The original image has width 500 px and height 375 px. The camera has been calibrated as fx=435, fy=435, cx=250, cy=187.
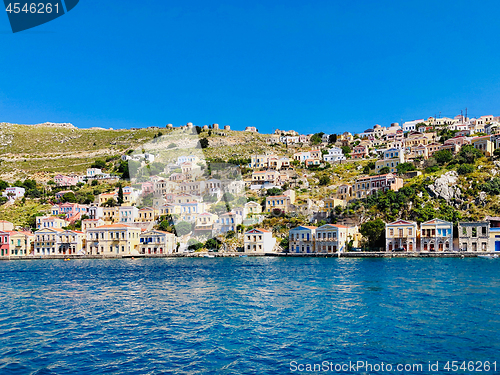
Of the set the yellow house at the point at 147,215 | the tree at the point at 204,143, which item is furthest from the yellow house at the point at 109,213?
the tree at the point at 204,143

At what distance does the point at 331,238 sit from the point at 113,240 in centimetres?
3512

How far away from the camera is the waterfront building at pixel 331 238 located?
62.4 meters

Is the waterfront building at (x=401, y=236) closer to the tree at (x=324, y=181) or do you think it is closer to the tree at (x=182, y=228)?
the tree at (x=324, y=181)

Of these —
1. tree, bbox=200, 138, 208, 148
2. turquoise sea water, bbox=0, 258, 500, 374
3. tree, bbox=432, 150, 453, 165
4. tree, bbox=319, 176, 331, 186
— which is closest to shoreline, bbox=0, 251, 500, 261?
turquoise sea water, bbox=0, 258, 500, 374

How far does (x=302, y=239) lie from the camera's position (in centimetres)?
6494

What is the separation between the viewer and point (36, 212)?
88.3 m

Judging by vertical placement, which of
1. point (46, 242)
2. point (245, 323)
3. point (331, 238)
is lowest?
point (245, 323)

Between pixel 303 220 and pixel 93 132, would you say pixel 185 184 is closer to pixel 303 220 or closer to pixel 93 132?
pixel 303 220

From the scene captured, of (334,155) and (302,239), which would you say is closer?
(302,239)

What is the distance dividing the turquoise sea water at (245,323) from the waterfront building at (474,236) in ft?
71.4

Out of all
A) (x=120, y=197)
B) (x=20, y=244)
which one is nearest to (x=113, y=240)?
(x=20, y=244)

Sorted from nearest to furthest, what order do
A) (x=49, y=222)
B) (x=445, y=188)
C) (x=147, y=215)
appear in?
(x=445, y=188) < (x=49, y=222) < (x=147, y=215)

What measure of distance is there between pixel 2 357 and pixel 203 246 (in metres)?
54.2

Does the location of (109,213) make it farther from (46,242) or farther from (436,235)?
(436,235)
